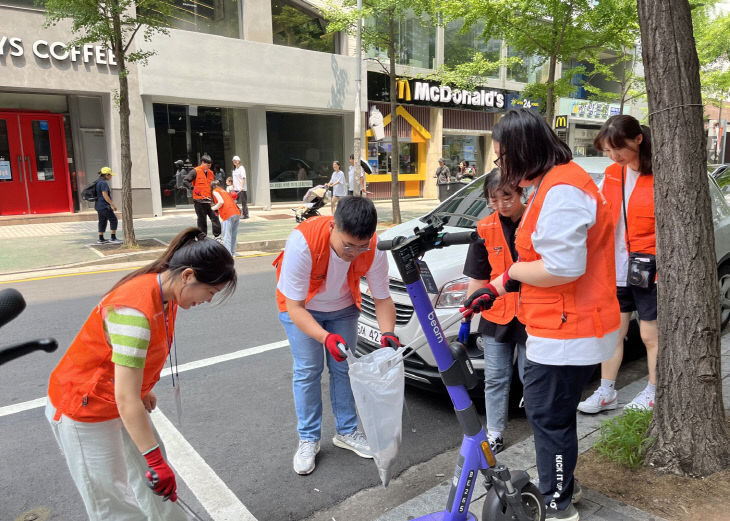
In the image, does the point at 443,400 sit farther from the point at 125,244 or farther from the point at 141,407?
the point at 125,244

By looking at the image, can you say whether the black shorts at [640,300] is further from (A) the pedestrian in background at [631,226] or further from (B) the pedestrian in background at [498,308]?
(B) the pedestrian in background at [498,308]

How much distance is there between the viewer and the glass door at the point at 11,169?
14023mm

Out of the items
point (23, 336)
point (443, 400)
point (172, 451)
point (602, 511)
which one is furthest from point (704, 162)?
point (23, 336)

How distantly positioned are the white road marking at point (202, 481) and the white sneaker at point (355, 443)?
74 centimetres

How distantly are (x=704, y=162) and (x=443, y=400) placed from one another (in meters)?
2.32

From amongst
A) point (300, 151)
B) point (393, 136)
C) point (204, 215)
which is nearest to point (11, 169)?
point (204, 215)

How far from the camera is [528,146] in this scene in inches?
83.7

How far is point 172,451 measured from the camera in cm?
340

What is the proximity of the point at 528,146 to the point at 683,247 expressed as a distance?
114 cm

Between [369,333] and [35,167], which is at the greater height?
[35,167]

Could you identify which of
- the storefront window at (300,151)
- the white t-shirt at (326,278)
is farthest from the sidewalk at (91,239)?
the white t-shirt at (326,278)

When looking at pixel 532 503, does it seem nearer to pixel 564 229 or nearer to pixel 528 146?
pixel 564 229

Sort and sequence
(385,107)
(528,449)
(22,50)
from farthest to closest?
(385,107), (22,50), (528,449)

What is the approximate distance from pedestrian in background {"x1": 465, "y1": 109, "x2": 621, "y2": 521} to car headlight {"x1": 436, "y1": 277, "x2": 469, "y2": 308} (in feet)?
4.43
